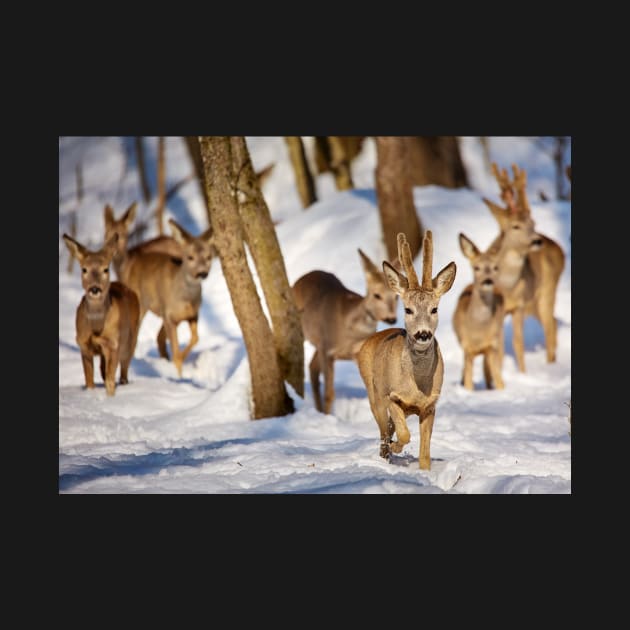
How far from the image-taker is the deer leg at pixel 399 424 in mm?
7277

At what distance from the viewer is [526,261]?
1130cm

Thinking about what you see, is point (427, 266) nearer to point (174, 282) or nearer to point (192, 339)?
point (192, 339)

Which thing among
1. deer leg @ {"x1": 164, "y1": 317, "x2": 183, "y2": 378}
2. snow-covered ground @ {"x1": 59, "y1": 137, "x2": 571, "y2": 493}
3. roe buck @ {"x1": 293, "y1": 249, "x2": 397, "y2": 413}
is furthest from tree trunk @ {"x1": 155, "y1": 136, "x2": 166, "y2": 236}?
roe buck @ {"x1": 293, "y1": 249, "x2": 397, "y2": 413}

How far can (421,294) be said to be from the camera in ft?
23.1

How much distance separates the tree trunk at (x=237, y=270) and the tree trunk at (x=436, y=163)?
382cm

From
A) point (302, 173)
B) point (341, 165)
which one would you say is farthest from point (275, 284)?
point (341, 165)

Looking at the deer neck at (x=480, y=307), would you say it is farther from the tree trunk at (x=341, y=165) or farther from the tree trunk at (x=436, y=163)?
the tree trunk at (x=341, y=165)

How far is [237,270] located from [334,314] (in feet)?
4.19

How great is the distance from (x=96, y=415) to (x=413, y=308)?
3141mm

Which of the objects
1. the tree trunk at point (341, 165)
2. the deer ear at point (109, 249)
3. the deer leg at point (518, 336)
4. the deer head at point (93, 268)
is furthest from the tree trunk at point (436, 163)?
the deer head at point (93, 268)

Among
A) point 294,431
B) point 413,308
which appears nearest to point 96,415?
point 294,431

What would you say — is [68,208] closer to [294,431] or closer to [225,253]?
[225,253]

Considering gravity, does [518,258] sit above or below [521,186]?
below

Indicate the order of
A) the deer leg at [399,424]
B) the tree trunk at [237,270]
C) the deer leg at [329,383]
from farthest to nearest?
the deer leg at [329,383] → the tree trunk at [237,270] → the deer leg at [399,424]
